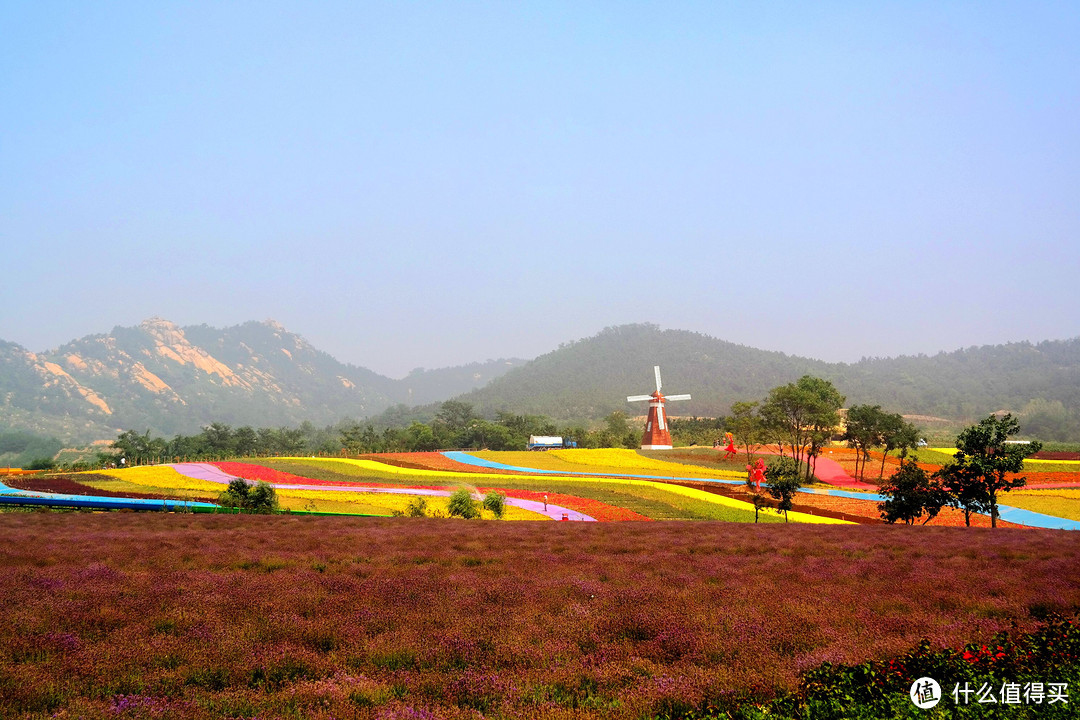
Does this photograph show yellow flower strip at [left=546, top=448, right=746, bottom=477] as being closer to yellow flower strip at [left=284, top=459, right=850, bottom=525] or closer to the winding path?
yellow flower strip at [left=284, top=459, right=850, bottom=525]

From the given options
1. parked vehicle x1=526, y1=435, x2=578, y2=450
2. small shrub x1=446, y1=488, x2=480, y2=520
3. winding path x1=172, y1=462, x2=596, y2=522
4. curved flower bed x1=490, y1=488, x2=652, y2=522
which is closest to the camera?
small shrub x1=446, y1=488, x2=480, y2=520

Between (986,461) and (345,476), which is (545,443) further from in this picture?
(986,461)

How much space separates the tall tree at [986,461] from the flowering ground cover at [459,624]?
20.4 m

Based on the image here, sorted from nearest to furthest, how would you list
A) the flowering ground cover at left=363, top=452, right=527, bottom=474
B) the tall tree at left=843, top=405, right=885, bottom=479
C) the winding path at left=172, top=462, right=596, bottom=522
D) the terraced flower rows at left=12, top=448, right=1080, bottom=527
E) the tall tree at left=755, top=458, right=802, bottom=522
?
1. the tall tree at left=755, top=458, right=802, bottom=522
2. the winding path at left=172, top=462, right=596, bottom=522
3. the terraced flower rows at left=12, top=448, right=1080, bottom=527
4. the tall tree at left=843, top=405, right=885, bottom=479
5. the flowering ground cover at left=363, top=452, right=527, bottom=474

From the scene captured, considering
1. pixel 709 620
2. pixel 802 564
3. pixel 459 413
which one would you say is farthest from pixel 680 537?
pixel 459 413

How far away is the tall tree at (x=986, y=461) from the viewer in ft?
95.8

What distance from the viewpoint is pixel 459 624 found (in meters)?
6.77

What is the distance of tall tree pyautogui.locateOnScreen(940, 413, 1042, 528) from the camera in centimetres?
2920

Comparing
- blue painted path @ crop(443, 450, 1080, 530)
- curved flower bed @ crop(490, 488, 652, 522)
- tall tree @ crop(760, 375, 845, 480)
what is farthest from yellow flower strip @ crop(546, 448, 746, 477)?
curved flower bed @ crop(490, 488, 652, 522)

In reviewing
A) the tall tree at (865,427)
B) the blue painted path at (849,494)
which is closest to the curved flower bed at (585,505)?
the blue painted path at (849,494)

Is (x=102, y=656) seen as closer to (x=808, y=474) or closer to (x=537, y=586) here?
(x=537, y=586)

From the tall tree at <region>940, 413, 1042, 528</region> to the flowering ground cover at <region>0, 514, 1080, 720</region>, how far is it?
2039 cm

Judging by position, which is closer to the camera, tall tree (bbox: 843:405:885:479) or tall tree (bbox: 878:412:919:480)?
tall tree (bbox: 878:412:919:480)

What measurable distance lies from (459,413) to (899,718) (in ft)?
433
